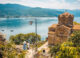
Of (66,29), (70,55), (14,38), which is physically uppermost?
(66,29)

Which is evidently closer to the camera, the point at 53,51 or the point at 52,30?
the point at 53,51

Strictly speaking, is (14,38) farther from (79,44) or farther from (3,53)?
(79,44)

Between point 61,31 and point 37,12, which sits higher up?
point 37,12

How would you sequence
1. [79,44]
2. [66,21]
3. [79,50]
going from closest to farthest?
1. [79,50]
2. [79,44]
3. [66,21]

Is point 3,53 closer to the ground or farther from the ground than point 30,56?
farther from the ground

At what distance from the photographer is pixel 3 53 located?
10055mm

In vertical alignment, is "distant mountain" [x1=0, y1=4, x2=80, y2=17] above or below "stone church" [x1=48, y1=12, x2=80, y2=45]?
above

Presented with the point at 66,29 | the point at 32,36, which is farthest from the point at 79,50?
the point at 32,36

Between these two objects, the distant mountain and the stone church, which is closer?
the stone church

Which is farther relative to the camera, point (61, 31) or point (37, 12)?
point (37, 12)

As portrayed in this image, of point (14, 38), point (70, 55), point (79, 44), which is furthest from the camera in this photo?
point (14, 38)

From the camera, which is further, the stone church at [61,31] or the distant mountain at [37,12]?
the distant mountain at [37,12]

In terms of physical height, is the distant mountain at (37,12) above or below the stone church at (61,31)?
above

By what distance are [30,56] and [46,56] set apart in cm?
181
